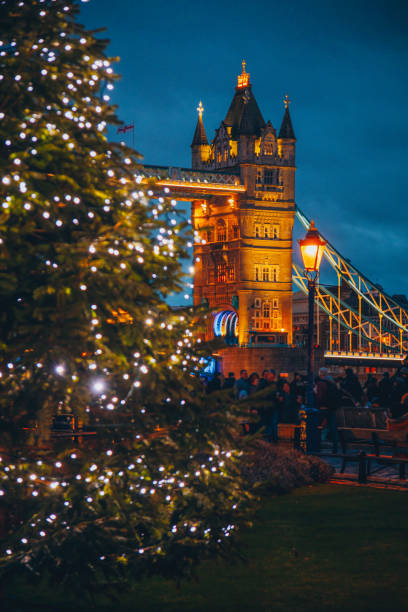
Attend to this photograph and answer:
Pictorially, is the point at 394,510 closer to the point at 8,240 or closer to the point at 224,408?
the point at 224,408

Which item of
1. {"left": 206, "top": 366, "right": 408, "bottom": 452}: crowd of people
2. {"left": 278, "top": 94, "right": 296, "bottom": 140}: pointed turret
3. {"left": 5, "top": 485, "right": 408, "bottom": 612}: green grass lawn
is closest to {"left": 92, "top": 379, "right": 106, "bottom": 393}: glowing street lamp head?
{"left": 5, "top": 485, "right": 408, "bottom": 612}: green grass lawn

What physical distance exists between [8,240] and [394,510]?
6.85 m

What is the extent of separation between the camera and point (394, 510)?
35.8 feet

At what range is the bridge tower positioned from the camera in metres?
70.7

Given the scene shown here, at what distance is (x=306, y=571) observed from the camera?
7875 mm

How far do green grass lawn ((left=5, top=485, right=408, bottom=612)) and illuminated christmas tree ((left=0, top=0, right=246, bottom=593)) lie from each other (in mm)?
777

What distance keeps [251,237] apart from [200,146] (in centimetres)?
1242

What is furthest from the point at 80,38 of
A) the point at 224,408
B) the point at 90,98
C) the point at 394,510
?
the point at 394,510

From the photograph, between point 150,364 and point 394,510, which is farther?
point 394,510

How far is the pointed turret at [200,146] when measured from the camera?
80125mm

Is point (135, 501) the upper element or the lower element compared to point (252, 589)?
upper

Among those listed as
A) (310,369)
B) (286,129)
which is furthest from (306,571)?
(286,129)

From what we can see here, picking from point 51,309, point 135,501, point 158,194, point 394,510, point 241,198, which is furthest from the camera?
point 241,198

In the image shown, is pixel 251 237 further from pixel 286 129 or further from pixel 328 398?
pixel 328 398
